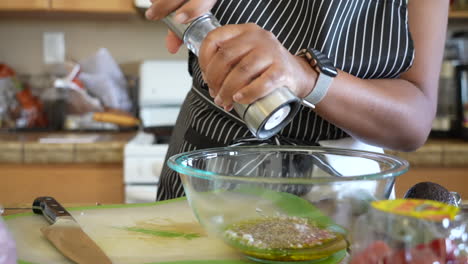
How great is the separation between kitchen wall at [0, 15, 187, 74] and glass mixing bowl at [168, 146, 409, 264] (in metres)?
1.89

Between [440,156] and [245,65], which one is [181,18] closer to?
[245,65]

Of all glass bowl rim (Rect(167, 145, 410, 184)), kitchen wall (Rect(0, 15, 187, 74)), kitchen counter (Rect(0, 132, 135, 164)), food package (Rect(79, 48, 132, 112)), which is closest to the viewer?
glass bowl rim (Rect(167, 145, 410, 184))

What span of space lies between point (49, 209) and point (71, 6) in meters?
1.56

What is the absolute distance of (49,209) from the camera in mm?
690

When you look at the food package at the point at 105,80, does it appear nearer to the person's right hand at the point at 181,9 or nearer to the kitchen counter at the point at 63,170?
the kitchen counter at the point at 63,170

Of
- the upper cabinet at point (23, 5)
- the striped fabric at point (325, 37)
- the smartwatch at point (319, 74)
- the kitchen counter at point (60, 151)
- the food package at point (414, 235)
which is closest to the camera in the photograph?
the food package at point (414, 235)

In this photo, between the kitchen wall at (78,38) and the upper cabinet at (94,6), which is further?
the kitchen wall at (78,38)

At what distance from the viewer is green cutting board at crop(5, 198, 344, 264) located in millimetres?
573

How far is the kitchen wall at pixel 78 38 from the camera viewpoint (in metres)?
2.39

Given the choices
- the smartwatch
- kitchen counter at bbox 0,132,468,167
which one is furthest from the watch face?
kitchen counter at bbox 0,132,468,167

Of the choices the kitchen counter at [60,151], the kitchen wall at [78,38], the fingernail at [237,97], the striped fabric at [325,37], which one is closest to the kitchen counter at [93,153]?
the kitchen counter at [60,151]

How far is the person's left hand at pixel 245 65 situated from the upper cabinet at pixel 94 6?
1.62 metres

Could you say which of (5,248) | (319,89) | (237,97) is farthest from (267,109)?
(5,248)

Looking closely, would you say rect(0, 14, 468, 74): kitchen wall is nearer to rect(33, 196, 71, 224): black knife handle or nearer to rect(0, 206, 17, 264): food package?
rect(33, 196, 71, 224): black knife handle
